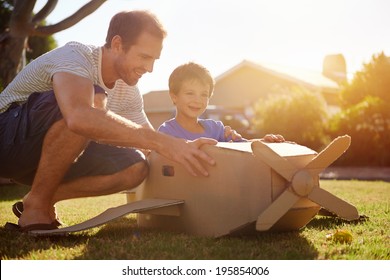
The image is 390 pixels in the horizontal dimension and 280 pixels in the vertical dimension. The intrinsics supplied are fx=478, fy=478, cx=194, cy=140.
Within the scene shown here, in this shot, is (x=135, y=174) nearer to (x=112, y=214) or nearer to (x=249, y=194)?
(x=112, y=214)

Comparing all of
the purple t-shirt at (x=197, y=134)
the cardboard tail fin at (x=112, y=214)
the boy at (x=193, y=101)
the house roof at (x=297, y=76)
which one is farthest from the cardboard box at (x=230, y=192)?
the house roof at (x=297, y=76)

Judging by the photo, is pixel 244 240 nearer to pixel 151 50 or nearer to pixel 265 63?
pixel 151 50

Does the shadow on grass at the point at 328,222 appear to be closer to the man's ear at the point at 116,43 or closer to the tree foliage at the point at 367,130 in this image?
the man's ear at the point at 116,43

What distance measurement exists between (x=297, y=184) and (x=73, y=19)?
5.97 meters

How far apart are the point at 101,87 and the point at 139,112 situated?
2.59 feet

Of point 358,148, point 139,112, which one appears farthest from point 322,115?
point 139,112

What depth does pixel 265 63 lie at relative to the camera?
21828 millimetres

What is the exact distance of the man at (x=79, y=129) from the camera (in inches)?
93.1

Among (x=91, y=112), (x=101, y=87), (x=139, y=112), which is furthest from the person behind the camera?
(x=139, y=112)

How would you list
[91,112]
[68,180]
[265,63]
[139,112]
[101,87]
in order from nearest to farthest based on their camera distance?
1. [91,112]
2. [101,87]
3. [68,180]
4. [139,112]
5. [265,63]

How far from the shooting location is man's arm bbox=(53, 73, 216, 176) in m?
2.32

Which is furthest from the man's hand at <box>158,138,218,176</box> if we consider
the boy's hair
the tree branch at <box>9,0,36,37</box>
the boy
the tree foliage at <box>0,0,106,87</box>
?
the tree branch at <box>9,0,36,37</box>

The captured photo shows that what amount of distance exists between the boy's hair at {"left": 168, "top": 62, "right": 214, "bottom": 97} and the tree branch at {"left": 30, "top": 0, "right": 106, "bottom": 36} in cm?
404
